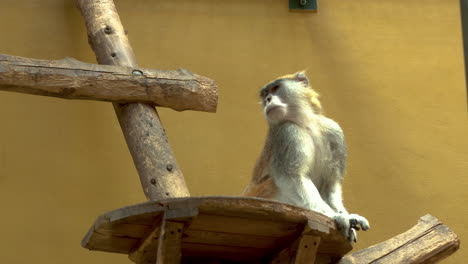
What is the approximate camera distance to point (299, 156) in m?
4.62

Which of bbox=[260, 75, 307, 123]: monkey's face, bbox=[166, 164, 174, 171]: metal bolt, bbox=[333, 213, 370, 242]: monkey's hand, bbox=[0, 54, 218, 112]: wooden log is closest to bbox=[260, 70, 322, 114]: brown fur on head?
bbox=[260, 75, 307, 123]: monkey's face

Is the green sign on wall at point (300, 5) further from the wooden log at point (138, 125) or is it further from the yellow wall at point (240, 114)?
the wooden log at point (138, 125)

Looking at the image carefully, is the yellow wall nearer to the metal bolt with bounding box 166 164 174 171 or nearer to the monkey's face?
the monkey's face

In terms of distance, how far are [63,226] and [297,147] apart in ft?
5.54

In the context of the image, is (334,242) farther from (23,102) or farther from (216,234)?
(23,102)

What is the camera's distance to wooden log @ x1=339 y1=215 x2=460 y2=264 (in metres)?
4.34

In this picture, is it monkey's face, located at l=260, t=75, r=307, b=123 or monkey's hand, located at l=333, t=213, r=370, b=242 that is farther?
monkey's face, located at l=260, t=75, r=307, b=123

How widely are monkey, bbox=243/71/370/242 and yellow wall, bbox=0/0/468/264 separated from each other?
3.02 feet

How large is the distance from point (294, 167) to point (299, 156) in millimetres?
78

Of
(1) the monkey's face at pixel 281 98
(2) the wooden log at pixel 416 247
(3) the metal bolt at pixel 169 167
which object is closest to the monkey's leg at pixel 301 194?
(2) the wooden log at pixel 416 247

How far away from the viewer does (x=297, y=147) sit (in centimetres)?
466

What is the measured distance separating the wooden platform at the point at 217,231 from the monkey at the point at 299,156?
0.48 m

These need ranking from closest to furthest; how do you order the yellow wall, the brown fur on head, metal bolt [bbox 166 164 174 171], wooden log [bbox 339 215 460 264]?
wooden log [bbox 339 215 460 264] → metal bolt [bbox 166 164 174 171] → the brown fur on head → the yellow wall

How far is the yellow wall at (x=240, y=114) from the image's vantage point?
18.3 ft
